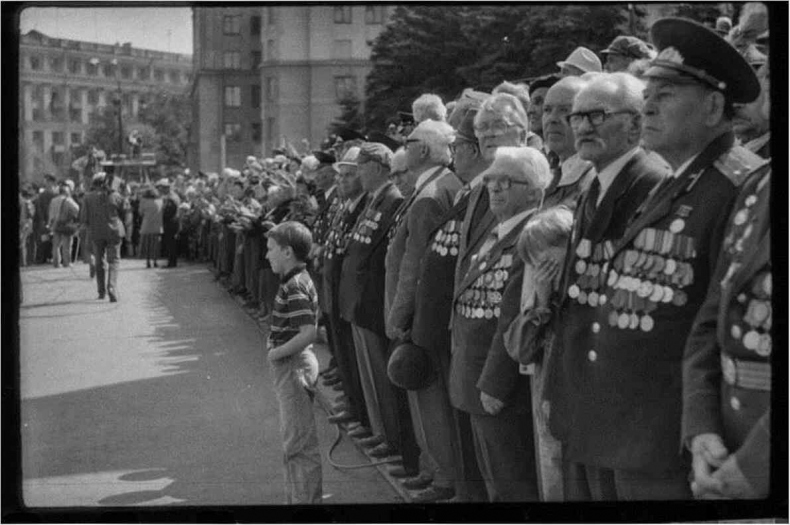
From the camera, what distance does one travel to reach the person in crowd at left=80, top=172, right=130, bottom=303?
655cm

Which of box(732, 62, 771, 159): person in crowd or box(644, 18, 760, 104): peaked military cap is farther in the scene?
box(732, 62, 771, 159): person in crowd

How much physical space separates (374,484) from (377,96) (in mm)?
1821

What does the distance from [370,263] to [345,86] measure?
1473mm

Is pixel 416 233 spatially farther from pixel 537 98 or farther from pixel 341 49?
pixel 341 49

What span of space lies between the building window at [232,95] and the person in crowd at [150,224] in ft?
5.25

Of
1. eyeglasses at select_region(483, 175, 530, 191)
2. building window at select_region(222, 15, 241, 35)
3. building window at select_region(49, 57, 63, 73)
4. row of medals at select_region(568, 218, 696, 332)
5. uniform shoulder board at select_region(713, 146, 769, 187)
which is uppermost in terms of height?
building window at select_region(222, 15, 241, 35)

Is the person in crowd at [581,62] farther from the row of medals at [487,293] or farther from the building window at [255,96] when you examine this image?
the building window at [255,96]

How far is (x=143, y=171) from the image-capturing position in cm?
888

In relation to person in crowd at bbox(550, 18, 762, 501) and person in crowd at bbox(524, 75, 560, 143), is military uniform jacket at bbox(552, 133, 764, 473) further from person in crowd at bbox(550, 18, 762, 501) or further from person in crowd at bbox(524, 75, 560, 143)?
person in crowd at bbox(524, 75, 560, 143)

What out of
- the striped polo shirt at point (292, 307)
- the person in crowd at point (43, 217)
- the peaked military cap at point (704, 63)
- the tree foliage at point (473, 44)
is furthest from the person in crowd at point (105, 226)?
the peaked military cap at point (704, 63)

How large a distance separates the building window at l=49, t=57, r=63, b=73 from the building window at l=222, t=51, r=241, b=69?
0.69 meters

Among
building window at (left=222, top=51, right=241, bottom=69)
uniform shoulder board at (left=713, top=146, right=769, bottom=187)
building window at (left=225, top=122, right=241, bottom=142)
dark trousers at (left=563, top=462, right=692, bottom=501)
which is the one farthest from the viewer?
building window at (left=225, top=122, right=241, bottom=142)

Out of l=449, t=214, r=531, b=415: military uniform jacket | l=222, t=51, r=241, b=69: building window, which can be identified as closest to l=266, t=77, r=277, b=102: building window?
l=222, t=51, r=241, b=69: building window

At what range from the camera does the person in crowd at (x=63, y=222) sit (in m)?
6.37
